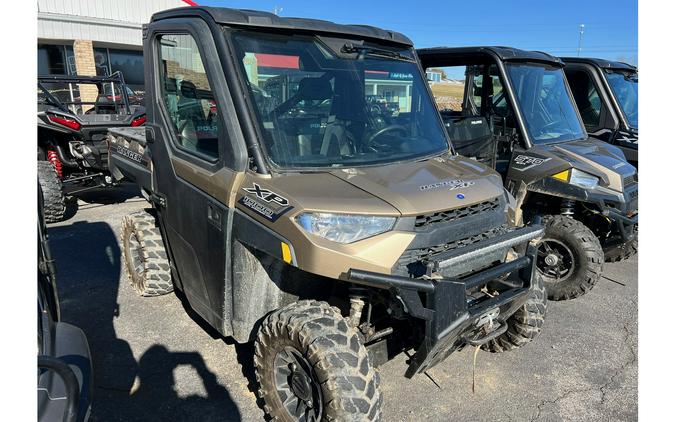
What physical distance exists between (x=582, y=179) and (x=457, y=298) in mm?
2989

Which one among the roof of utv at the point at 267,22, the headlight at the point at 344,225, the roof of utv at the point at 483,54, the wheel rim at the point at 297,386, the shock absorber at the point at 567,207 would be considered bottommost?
the wheel rim at the point at 297,386

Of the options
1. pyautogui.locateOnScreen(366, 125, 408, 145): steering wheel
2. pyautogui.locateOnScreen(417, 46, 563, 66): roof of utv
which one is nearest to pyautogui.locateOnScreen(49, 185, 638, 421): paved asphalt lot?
pyautogui.locateOnScreen(366, 125, 408, 145): steering wheel

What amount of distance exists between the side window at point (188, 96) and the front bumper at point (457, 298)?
1398 mm

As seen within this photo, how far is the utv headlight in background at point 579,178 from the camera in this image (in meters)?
4.63

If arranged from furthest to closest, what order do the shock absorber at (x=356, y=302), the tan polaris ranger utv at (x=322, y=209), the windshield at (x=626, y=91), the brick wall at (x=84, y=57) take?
the brick wall at (x=84, y=57) → the windshield at (x=626, y=91) → the shock absorber at (x=356, y=302) → the tan polaris ranger utv at (x=322, y=209)

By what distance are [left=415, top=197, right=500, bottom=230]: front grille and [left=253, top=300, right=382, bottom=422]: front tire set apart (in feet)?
2.21

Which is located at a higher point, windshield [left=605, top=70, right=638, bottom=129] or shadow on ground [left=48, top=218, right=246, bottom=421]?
windshield [left=605, top=70, right=638, bottom=129]

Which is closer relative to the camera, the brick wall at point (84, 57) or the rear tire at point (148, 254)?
the rear tire at point (148, 254)

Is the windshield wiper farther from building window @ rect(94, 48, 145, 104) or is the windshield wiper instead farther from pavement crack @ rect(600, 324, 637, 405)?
building window @ rect(94, 48, 145, 104)

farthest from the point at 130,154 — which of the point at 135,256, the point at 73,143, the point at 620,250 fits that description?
the point at 620,250

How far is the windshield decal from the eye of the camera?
4.83 m

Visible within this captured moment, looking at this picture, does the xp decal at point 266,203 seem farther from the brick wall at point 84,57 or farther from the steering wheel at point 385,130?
the brick wall at point 84,57

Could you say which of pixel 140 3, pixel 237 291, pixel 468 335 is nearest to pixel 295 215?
pixel 237 291

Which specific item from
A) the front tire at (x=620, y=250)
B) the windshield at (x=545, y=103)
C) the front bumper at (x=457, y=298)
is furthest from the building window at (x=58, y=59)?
the front bumper at (x=457, y=298)
